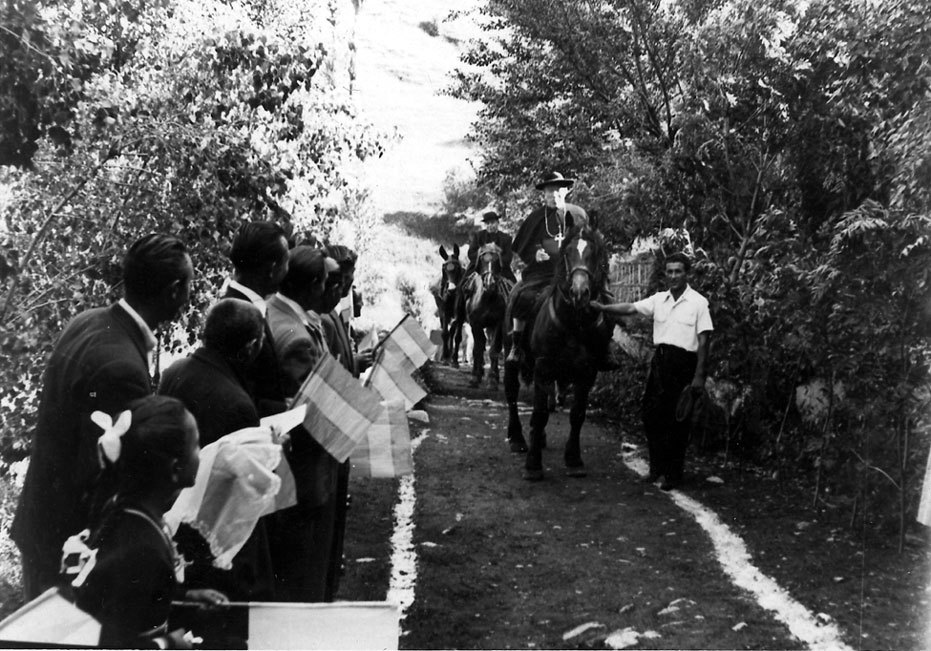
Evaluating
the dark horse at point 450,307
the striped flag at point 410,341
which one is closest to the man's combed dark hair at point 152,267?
the striped flag at point 410,341

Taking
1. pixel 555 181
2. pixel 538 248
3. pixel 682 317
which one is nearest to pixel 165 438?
pixel 682 317

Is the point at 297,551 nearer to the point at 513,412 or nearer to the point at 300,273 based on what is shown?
the point at 300,273

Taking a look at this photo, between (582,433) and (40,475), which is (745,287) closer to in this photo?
(582,433)

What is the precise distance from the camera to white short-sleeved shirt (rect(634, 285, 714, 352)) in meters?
7.25

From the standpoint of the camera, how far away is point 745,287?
809cm

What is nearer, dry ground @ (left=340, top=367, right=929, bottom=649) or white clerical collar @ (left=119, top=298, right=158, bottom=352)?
white clerical collar @ (left=119, top=298, right=158, bottom=352)

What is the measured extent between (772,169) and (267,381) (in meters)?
5.94

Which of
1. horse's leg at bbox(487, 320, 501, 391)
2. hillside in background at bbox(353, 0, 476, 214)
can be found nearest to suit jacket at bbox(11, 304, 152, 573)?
hillside in background at bbox(353, 0, 476, 214)

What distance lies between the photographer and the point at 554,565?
5.57m

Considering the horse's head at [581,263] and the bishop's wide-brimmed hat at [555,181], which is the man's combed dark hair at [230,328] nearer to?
the horse's head at [581,263]

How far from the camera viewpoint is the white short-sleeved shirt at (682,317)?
725 centimetres

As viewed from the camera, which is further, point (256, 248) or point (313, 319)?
point (313, 319)

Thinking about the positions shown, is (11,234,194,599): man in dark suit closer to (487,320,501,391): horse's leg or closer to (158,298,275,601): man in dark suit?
(158,298,275,601): man in dark suit

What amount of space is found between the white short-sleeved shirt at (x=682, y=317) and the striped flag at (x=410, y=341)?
3.91 m
